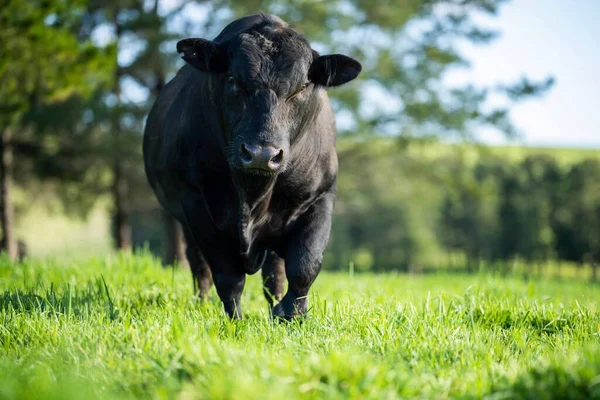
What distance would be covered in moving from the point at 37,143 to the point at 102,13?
13.0 feet

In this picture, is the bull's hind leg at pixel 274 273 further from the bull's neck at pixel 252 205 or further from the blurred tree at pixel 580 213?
the blurred tree at pixel 580 213

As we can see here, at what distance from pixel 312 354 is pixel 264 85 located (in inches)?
74.8

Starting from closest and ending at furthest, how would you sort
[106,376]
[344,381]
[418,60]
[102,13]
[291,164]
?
1. [344,381]
2. [106,376]
3. [291,164]
4. [102,13]
5. [418,60]

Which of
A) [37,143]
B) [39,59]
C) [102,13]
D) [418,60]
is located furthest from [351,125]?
[39,59]

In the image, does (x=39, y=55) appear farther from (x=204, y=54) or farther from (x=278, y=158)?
(x=278, y=158)

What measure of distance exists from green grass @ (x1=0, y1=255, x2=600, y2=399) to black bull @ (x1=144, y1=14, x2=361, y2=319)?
49cm

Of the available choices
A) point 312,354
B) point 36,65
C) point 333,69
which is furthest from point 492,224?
point 312,354

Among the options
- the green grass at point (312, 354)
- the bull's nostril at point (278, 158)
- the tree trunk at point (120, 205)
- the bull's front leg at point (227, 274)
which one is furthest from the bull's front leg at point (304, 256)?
the tree trunk at point (120, 205)

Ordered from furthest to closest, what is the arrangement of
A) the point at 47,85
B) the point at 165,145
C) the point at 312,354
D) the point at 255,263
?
the point at 47,85 < the point at 165,145 < the point at 255,263 < the point at 312,354

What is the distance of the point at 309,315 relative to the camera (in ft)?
12.9

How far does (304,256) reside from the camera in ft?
14.1

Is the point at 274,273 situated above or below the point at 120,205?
above

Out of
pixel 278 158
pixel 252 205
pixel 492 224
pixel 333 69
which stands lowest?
pixel 492 224

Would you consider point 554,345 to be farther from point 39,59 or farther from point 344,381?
point 39,59
